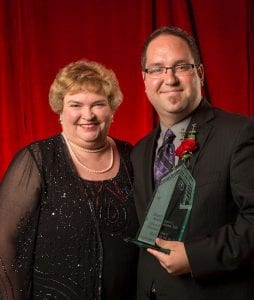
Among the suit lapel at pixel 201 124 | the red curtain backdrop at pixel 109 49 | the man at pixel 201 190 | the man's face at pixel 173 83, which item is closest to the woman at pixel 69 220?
the man at pixel 201 190

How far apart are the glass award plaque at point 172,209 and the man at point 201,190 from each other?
0.04m

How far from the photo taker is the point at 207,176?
1.62 m

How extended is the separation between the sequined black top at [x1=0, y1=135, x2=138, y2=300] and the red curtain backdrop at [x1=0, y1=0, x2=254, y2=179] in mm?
1207

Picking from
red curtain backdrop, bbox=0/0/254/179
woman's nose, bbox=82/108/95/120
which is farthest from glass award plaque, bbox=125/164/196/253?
red curtain backdrop, bbox=0/0/254/179

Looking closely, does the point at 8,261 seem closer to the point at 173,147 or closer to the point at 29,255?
the point at 29,255

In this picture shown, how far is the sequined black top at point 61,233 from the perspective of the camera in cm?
192

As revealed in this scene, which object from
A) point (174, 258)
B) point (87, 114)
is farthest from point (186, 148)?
point (87, 114)

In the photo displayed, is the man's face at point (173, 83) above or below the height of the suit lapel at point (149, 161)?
above

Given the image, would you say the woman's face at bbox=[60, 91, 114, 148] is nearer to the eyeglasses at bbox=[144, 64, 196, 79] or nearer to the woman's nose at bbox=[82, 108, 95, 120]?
the woman's nose at bbox=[82, 108, 95, 120]

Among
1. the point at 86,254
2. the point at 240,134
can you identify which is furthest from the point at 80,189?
the point at 240,134

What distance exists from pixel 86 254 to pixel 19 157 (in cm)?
46

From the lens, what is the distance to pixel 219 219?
1622 mm

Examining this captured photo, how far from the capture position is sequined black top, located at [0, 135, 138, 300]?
192 centimetres

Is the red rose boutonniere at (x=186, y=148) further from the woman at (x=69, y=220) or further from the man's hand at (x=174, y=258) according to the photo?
the woman at (x=69, y=220)
